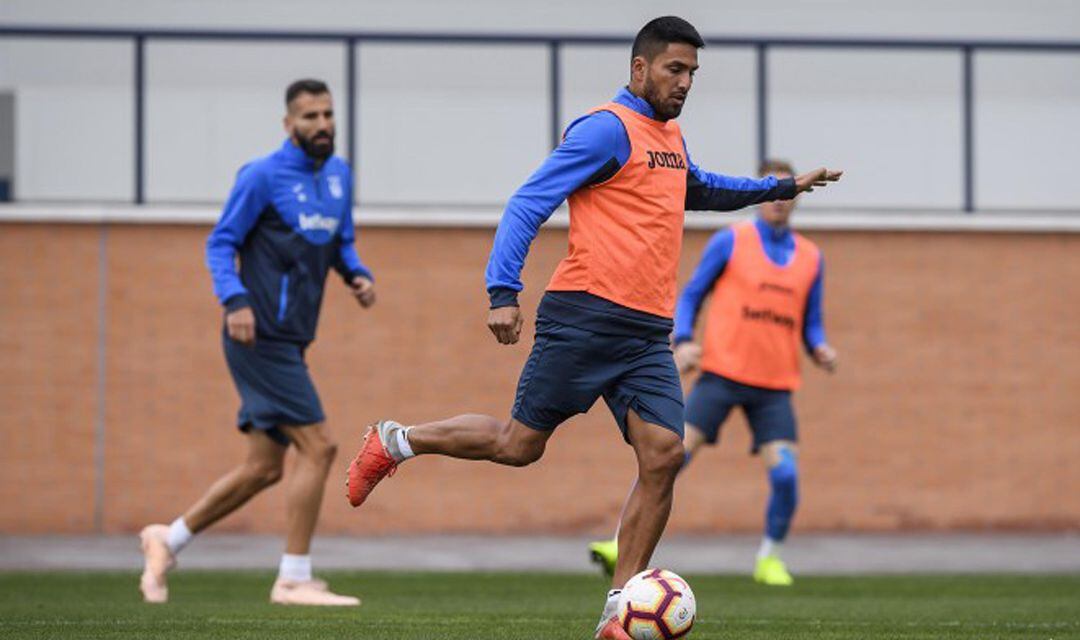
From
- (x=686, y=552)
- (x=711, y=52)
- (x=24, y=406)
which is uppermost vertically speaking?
(x=711, y=52)

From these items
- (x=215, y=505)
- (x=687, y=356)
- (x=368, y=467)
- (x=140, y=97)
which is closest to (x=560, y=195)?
(x=368, y=467)

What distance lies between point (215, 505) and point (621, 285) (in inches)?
121

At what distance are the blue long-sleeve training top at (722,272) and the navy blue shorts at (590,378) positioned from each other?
3980 mm

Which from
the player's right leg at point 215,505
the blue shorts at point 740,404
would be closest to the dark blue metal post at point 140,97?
the blue shorts at point 740,404

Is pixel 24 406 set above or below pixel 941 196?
below

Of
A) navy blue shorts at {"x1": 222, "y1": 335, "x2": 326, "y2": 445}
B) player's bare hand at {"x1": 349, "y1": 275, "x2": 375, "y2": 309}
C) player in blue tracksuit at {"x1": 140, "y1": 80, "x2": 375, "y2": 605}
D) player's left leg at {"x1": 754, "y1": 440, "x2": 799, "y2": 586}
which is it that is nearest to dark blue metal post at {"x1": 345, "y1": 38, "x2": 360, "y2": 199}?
player's left leg at {"x1": 754, "y1": 440, "x2": 799, "y2": 586}

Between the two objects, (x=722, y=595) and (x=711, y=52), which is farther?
(x=711, y=52)

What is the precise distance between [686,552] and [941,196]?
3877 mm

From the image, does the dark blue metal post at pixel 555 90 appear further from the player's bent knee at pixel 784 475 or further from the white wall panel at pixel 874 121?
the player's bent knee at pixel 784 475

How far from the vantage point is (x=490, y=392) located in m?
15.5

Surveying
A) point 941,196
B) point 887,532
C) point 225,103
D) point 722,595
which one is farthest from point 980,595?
point 225,103

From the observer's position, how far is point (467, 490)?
15477 millimetres

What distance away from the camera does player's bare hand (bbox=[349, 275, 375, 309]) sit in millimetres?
10008

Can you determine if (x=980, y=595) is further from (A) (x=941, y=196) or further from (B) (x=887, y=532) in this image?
(A) (x=941, y=196)
